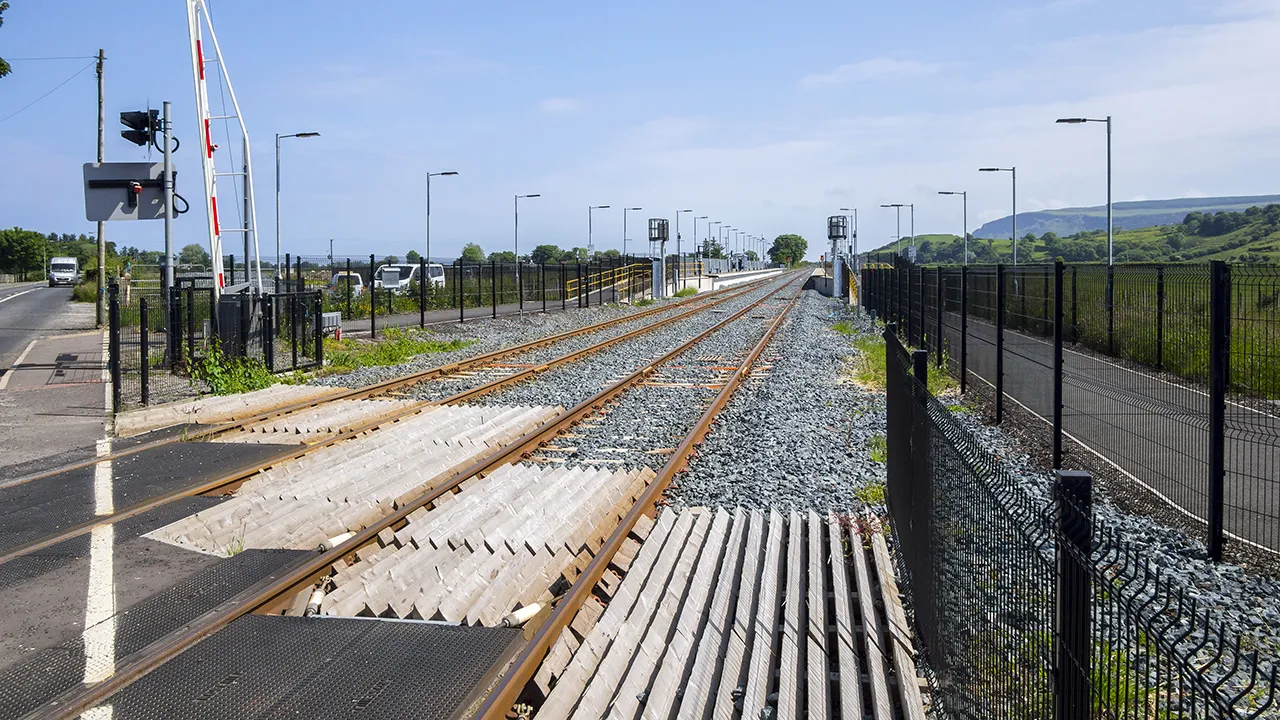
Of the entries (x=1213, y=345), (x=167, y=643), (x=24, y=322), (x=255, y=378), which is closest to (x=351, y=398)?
(x=255, y=378)

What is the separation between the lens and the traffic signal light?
64.4 ft

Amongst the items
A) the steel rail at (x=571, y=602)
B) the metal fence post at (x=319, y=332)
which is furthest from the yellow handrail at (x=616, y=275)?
the steel rail at (x=571, y=602)

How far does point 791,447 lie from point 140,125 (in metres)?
14.7

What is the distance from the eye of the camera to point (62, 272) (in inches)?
3012

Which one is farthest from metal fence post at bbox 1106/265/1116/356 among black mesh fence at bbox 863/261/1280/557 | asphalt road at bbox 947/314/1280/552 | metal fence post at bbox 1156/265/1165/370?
metal fence post at bbox 1156/265/1165/370

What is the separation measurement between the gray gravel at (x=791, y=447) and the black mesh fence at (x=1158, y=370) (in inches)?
80.7

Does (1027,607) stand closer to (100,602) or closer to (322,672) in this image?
(322,672)

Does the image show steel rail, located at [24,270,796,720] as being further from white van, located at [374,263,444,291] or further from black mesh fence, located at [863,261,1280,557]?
white van, located at [374,263,444,291]

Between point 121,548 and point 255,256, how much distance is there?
1477 cm

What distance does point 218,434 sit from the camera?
12.6 metres

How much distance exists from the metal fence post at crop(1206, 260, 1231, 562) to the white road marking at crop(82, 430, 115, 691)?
23.0 feet

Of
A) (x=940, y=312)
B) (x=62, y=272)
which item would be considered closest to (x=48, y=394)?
(x=940, y=312)

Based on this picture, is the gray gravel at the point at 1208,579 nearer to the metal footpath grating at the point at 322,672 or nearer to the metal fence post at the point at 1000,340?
the metal footpath grating at the point at 322,672

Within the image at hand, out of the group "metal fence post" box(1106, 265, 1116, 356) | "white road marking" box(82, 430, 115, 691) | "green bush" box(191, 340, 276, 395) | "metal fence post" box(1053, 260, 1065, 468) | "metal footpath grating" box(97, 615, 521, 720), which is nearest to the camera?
"metal footpath grating" box(97, 615, 521, 720)
